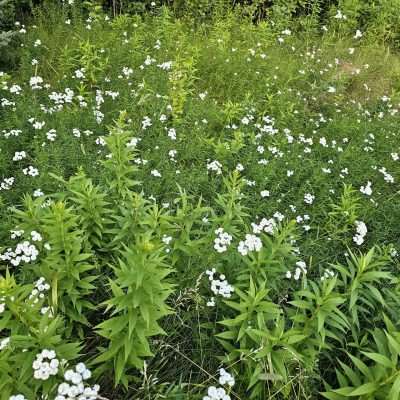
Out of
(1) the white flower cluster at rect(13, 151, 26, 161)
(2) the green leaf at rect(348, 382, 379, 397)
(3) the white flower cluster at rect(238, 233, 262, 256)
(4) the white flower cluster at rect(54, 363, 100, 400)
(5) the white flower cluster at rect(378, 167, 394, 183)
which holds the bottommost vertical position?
(5) the white flower cluster at rect(378, 167, 394, 183)

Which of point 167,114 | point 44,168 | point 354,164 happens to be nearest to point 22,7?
point 167,114

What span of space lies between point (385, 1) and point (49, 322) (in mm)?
9043

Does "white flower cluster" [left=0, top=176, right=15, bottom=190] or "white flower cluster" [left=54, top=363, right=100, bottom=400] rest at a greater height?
"white flower cluster" [left=54, top=363, right=100, bottom=400]

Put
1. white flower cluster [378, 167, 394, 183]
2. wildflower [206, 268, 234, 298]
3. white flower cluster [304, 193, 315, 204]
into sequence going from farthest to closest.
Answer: white flower cluster [378, 167, 394, 183] → white flower cluster [304, 193, 315, 204] → wildflower [206, 268, 234, 298]

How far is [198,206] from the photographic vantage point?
140 inches

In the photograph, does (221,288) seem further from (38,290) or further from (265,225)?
(38,290)

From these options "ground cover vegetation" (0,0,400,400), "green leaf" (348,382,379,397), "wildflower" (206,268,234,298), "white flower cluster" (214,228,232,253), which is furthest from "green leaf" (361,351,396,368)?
"white flower cluster" (214,228,232,253)

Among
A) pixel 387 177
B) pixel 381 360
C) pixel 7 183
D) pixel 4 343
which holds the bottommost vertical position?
pixel 387 177

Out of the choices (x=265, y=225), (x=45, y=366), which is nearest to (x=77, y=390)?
(x=45, y=366)

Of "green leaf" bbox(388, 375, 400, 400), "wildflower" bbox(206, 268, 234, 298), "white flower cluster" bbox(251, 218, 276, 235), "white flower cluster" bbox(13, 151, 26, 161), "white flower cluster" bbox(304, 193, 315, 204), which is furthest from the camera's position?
"white flower cluster" bbox(304, 193, 315, 204)

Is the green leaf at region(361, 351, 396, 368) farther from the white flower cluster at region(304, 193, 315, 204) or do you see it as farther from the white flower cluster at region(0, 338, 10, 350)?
the white flower cluster at region(304, 193, 315, 204)

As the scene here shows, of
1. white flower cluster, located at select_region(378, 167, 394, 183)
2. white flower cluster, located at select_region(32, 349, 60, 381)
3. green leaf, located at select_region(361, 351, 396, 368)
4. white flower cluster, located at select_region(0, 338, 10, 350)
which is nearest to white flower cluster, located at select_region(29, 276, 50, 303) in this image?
white flower cluster, located at select_region(0, 338, 10, 350)

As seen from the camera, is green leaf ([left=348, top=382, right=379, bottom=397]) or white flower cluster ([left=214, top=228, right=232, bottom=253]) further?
white flower cluster ([left=214, top=228, right=232, bottom=253])

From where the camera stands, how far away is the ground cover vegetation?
270 cm
